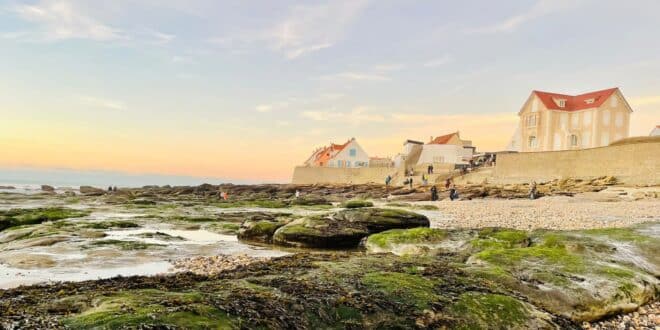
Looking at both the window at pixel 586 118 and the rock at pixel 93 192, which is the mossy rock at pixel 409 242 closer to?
the rock at pixel 93 192

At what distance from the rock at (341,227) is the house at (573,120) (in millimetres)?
53709

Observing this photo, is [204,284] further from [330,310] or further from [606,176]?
[606,176]

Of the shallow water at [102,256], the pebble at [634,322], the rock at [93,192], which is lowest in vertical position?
the rock at [93,192]

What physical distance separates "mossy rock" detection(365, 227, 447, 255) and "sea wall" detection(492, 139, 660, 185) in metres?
33.5

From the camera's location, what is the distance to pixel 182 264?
392 inches

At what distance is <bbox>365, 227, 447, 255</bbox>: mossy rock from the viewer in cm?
1066

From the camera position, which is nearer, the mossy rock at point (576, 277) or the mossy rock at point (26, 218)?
the mossy rock at point (576, 277)

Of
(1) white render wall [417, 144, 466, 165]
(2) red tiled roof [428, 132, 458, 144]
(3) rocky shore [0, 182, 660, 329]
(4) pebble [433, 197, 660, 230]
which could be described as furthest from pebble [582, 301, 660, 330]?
(2) red tiled roof [428, 132, 458, 144]

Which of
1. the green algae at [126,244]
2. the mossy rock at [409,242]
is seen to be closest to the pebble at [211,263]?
the green algae at [126,244]

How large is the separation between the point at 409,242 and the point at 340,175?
221ft

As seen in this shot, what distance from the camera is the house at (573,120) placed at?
58.9m

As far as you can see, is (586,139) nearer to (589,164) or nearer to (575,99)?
(575,99)

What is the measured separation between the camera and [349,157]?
93.9 meters

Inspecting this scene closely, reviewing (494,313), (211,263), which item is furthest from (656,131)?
(494,313)
